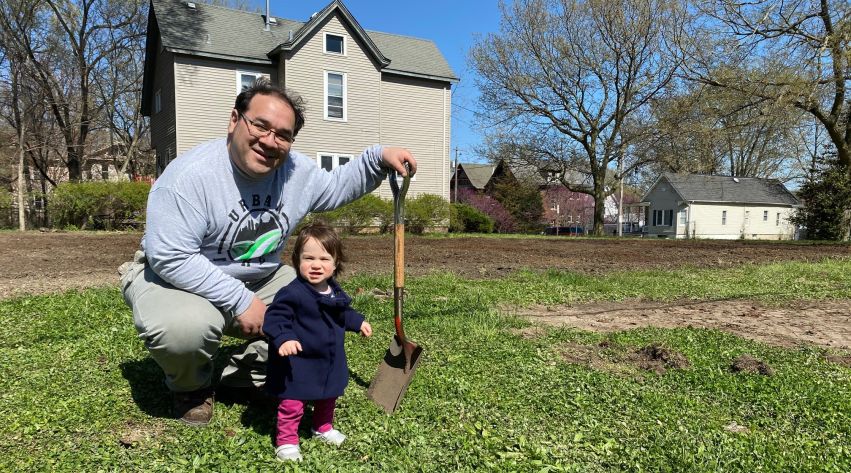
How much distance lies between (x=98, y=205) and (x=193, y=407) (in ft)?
57.4

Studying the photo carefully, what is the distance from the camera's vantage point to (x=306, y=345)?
230 centimetres

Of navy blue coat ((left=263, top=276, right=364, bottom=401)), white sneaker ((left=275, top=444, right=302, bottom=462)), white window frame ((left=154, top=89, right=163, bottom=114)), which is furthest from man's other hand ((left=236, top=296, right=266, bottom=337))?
white window frame ((left=154, top=89, right=163, bottom=114))

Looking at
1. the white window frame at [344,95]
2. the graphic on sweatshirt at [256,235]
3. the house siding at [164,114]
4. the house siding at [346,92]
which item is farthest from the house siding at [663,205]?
the graphic on sweatshirt at [256,235]

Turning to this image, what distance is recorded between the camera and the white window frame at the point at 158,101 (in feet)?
69.9

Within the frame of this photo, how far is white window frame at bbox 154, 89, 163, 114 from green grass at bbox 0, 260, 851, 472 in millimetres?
19442

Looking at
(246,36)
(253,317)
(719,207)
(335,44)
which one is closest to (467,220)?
(335,44)

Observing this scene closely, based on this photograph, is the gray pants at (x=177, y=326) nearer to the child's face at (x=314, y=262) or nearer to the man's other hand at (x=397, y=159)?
the child's face at (x=314, y=262)

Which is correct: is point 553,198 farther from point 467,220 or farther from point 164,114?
point 164,114

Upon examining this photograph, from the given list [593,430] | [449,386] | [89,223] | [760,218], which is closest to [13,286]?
[449,386]

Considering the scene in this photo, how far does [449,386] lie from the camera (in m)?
2.99

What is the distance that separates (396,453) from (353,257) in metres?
7.65

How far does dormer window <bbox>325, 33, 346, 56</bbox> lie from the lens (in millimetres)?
20516

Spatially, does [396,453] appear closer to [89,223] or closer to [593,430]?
[593,430]

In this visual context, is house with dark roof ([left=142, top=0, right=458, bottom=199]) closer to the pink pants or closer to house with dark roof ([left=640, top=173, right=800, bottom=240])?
the pink pants
